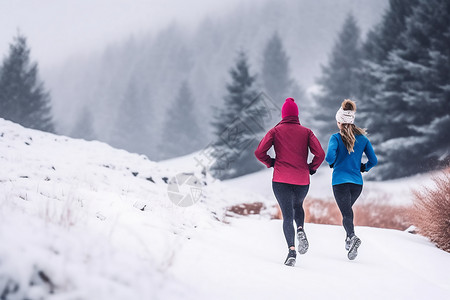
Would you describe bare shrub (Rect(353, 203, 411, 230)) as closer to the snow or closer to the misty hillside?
the snow

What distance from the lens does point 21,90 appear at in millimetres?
24859

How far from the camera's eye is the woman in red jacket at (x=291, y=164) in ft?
12.4

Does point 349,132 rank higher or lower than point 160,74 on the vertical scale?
lower

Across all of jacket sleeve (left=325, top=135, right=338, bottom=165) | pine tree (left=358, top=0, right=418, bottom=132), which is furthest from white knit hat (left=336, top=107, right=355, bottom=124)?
pine tree (left=358, top=0, right=418, bottom=132)

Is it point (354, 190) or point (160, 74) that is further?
point (160, 74)

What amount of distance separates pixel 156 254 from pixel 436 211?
435 centimetres

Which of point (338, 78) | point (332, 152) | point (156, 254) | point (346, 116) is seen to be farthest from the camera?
point (338, 78)

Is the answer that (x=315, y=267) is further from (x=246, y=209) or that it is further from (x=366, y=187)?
(x=366, y=187)

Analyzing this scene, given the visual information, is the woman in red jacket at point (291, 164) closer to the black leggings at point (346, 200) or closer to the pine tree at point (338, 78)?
the black leggings at point (346, 200)

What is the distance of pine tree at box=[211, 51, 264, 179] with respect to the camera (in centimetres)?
1975

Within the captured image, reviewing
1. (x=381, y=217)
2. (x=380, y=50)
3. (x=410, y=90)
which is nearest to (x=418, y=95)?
(x=410, y=90)

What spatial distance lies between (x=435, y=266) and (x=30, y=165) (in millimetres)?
6769

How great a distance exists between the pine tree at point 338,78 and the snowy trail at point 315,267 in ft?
57.5

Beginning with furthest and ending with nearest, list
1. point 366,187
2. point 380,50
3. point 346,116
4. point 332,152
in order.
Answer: point 380,50, point 366,187, point 346,116, point 332,152
